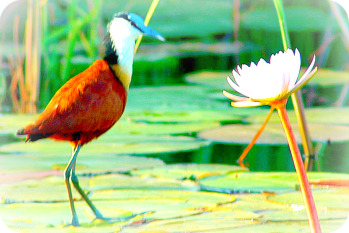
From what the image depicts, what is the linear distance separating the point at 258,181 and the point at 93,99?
0.39 meters

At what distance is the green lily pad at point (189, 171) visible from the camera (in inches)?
46.5

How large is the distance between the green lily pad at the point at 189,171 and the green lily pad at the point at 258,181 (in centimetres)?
3

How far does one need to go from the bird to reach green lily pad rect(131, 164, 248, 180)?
0.17 meters

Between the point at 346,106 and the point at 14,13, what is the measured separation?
1.03m

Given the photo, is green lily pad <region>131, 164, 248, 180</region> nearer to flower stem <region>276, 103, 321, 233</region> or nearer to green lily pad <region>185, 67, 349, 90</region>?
green lily pad <region>185, 67, 349, 90</region>

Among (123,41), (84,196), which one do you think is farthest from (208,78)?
(84,196)

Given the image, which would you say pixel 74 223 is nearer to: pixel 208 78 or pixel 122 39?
pixel 122 39

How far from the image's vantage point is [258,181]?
1.14 m

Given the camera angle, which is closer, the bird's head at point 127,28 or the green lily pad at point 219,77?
the bird's head at point 127,28

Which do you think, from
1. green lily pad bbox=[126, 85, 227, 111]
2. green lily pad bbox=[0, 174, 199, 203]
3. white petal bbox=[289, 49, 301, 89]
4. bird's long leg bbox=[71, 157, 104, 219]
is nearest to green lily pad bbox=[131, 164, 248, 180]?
green lily pad bbox=[0, 174, 199, 203]

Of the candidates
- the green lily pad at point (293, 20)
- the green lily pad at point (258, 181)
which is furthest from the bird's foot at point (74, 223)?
the green lily pad at point (293, 20)

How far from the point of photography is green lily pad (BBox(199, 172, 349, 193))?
1.10 metres

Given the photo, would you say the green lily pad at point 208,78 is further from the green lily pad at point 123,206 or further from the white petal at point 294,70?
the white petal at point 294,70

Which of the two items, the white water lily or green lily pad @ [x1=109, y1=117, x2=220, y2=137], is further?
green lily pad @ [x1=109, y1=117, x2=220, y2=137]
